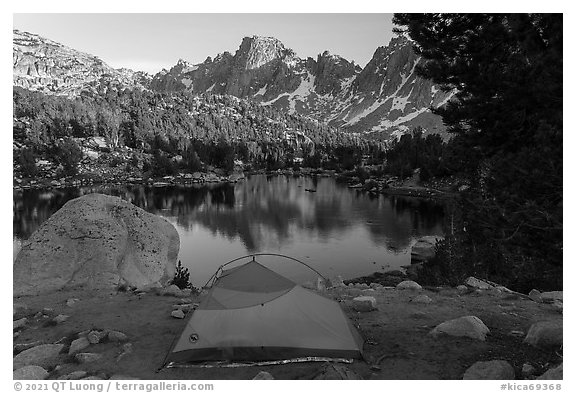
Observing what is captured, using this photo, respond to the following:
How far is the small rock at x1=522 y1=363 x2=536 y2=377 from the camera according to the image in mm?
6111

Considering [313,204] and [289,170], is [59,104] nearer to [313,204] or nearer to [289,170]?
[289,170]

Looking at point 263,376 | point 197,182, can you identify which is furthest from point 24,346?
point 197,182

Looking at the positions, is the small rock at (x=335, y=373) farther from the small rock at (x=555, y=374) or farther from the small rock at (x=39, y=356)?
the small rock at (x=39, y=356)

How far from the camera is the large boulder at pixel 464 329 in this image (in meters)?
7.61

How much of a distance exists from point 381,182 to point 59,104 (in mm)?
118596

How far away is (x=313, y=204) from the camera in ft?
177

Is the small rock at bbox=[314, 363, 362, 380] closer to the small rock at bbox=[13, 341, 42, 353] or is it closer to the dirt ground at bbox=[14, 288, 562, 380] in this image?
the dirt ground at bbox=[14, 288, 562, 380]

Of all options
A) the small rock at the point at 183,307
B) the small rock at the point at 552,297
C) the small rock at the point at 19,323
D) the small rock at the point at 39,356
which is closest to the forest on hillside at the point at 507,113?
the small rock at the point at 552,297

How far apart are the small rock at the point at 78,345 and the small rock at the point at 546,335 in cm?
839

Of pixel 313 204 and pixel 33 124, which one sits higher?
pixel 33 124

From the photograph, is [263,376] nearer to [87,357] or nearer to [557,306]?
[87,357]

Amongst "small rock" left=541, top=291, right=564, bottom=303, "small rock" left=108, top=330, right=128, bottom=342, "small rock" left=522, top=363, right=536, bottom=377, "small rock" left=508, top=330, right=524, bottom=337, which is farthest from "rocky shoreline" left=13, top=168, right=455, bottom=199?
"small rock" left=108, top=330, right=128, bottom=342
